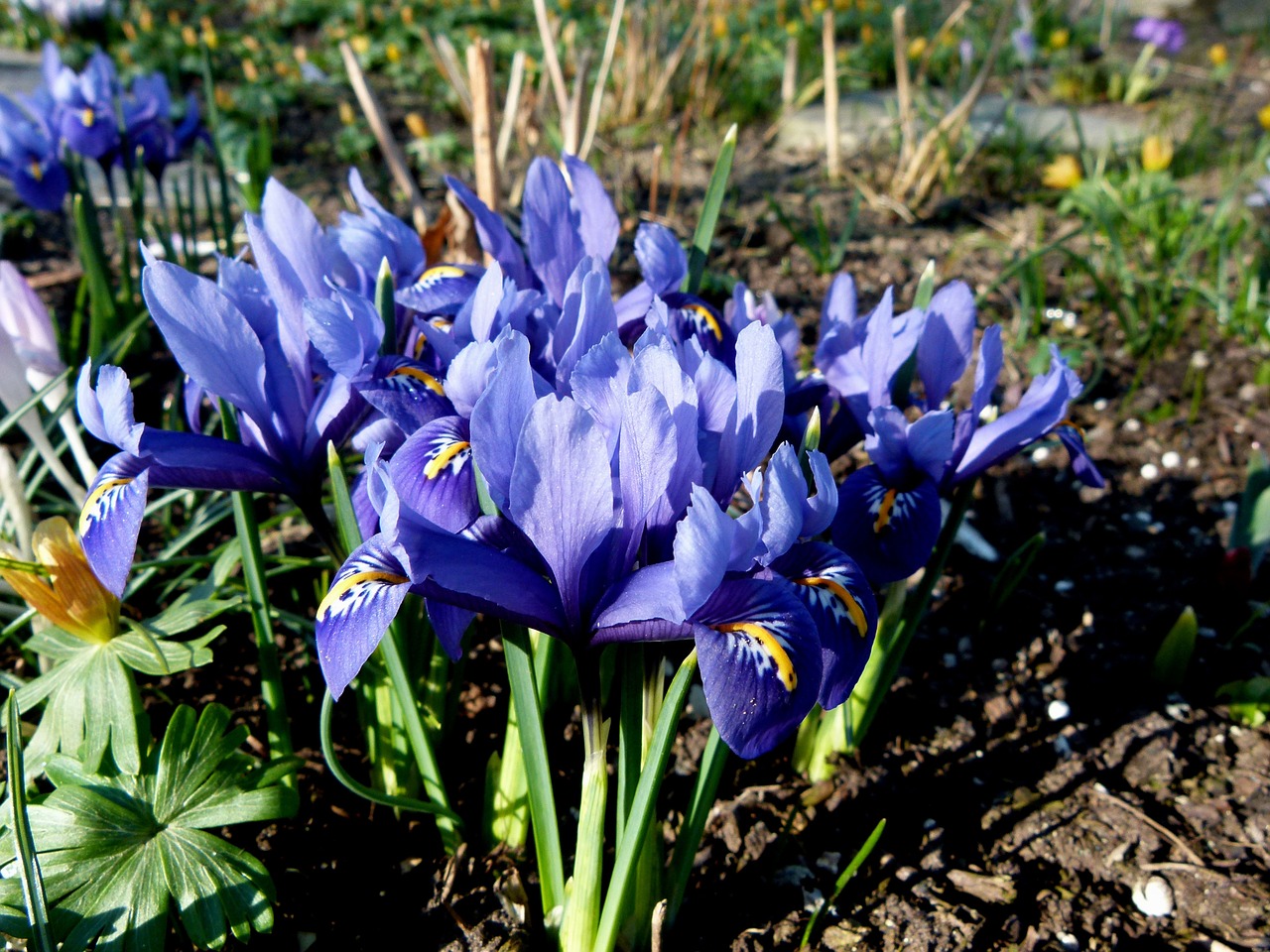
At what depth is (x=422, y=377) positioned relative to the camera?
1.39 m

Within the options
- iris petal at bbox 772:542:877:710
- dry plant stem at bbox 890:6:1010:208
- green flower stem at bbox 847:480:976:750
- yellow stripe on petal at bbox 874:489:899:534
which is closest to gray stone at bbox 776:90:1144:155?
dry plant stem at bbox 890:6:1010:208

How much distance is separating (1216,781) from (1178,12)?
861 centimetres

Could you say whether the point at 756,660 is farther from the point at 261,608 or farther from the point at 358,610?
the point at 261,608

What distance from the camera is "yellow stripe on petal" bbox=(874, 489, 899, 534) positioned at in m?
1.45

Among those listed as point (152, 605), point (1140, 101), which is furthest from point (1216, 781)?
point (1140, 101)

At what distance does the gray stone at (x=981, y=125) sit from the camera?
501 centimetres

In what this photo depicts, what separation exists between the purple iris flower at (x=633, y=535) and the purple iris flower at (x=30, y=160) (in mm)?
2335

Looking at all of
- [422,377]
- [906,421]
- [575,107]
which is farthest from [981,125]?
[422,377]

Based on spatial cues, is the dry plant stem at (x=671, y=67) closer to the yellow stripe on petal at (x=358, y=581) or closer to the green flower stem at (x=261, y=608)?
the green flower stem at (x=261, y=608)

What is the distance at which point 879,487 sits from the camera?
151 cm

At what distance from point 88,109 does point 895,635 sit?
284 centimetres

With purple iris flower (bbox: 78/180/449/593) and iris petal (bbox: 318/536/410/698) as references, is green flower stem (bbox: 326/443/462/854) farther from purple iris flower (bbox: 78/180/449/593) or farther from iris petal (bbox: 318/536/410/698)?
iris petal (bbox: 318/536/410/698)

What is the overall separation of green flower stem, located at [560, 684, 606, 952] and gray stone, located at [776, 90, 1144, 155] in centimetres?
433

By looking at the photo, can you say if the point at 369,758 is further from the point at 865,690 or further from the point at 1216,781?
the point at 1216,781
